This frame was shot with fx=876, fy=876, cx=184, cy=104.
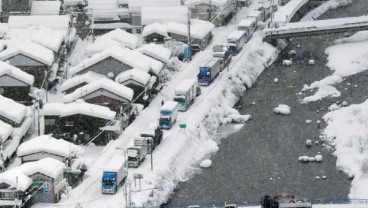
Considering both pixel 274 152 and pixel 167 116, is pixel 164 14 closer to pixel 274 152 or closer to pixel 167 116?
pixel 167 116

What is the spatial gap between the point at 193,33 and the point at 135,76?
452 inches

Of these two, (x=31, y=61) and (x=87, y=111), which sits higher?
(x=31, y=61)

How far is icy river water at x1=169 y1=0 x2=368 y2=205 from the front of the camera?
138 ft

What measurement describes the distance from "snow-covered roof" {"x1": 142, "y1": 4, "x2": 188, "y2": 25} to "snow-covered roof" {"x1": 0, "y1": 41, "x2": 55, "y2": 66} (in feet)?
34.5

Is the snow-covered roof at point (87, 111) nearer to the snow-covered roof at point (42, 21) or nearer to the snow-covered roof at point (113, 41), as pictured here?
the snow-covered roof at point (113, 41)

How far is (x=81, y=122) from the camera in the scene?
1852 inches

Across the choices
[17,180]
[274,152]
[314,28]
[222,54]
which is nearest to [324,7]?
[314,28]

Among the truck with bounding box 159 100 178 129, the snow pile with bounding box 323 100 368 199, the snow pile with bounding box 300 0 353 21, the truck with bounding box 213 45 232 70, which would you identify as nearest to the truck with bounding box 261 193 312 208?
the snow pile with bounding box 323 100 368 199

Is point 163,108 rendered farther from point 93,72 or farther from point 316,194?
point 316,194

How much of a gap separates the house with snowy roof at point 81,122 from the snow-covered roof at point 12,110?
1.32 m

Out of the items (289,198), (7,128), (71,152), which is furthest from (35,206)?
(289,198)

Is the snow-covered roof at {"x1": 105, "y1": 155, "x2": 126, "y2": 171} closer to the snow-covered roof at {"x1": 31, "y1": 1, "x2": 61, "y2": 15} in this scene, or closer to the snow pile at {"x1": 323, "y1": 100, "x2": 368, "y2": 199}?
the snow pile at {"x1": 323, "y1": 100, "x2": 368, "y2": 199}

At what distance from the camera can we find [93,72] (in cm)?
5391

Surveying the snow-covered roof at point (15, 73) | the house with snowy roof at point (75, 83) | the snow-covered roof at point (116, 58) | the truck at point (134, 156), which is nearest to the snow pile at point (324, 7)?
the snow-covered roof at point (116, 58)
